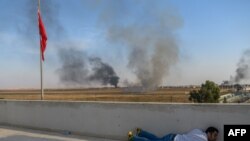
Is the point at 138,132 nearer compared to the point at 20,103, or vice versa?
the point at 138,132

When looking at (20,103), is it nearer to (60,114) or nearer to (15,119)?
(15,119)

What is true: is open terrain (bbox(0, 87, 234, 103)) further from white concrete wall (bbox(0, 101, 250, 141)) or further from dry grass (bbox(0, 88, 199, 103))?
white concrete wall (bbox(0, 101, 250, 141))

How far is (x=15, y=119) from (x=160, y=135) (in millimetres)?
5161

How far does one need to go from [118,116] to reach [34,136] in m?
2.32

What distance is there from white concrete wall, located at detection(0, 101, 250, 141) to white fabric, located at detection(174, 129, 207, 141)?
274 mm

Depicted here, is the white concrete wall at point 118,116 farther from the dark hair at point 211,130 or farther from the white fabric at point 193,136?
the white fabric at point 193,136

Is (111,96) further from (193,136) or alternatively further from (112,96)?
(193,136)

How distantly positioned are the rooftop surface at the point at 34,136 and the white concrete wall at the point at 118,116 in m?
0.24

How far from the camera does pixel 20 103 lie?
419 inches

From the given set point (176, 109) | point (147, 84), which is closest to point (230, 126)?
point (176, 109)

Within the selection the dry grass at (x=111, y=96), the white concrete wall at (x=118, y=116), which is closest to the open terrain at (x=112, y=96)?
the dry grass at (x=111, y=96)

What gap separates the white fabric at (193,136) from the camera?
21.6 ft

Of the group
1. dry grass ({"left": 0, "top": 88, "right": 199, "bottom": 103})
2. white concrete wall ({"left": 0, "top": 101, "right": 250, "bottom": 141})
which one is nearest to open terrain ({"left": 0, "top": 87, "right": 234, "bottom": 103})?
dry grass ({"left": 0, "top": 88, "right": 199, "bottom": 103})

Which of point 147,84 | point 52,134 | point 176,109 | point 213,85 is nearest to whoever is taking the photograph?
point 176,109
